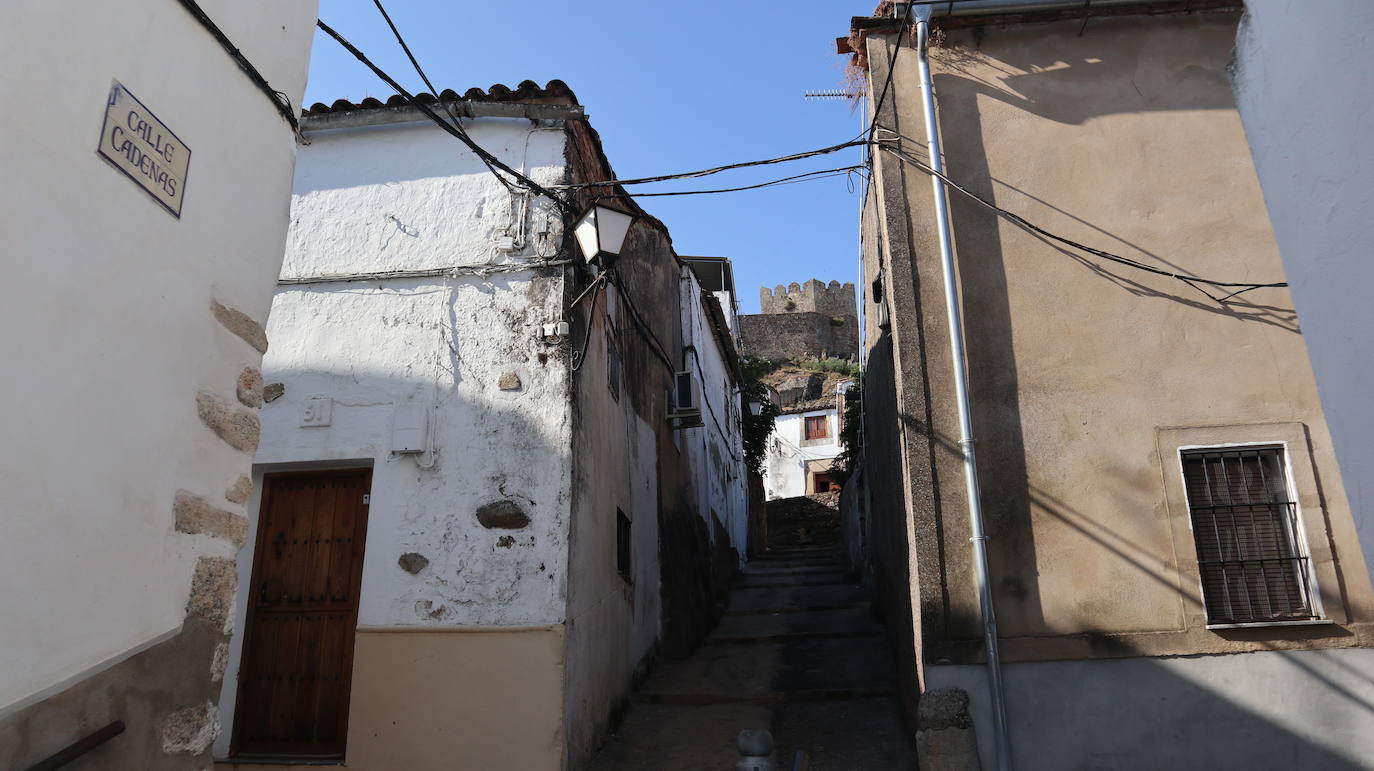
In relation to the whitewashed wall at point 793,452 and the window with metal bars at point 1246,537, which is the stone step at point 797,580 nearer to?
the window with metal bars at point 1246,537

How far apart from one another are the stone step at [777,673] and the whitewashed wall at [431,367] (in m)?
2.49

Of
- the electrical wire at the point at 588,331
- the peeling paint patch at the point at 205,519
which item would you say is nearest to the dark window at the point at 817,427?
the electrical wire at the point at 588,331

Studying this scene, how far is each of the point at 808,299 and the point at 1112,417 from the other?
1818 inches

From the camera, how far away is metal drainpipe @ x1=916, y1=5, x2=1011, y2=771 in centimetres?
548

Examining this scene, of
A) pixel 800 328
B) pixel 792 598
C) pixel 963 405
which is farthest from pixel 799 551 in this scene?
pixel 800 328

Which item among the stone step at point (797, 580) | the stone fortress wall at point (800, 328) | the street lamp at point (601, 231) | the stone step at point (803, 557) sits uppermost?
the stone fortress wall at point (800, 328)

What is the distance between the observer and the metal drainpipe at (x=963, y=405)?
216 inches

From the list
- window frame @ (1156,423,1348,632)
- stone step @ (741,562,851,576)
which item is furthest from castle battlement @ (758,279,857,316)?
window frame @ (1156,423,1348,632)

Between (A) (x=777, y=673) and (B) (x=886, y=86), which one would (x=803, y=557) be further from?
(B) (x=886, y=86)

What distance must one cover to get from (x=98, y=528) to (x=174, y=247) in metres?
1.06

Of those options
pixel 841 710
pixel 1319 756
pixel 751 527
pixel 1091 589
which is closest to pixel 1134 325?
pixel 1091 589

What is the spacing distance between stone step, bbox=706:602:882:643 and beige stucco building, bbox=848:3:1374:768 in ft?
9.55

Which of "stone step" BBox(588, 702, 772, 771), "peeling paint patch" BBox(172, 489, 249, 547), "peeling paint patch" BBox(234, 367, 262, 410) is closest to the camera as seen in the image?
"peeling paint patch" BBox(172, 489, 249, 547)

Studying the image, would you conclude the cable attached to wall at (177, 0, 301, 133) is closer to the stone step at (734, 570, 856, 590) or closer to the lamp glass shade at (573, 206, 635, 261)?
the lamp glass shade at (573, 206, 635, 261)
